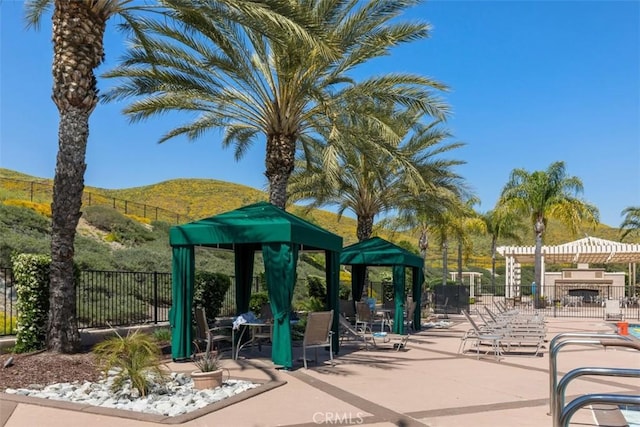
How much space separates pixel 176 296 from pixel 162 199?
6828 cm

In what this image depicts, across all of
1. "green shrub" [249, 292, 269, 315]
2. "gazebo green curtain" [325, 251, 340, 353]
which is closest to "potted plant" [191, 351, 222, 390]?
"gazebo green curtain" [325, 251, 340, 353]

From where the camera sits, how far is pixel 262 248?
10211mm

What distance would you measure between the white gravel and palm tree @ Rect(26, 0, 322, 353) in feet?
6.74

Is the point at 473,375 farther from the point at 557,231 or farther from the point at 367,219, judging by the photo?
the point at 557,231

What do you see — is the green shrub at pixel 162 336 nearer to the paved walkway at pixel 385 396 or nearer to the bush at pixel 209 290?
the bush at pixel 209 290

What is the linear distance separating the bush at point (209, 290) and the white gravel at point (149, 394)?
17.3 ft

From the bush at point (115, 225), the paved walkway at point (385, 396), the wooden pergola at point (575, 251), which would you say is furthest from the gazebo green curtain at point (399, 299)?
the wooden pergola at point (575, 251)

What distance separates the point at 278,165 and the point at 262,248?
4.50m

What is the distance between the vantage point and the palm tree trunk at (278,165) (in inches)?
566

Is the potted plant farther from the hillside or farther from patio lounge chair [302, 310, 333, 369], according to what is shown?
the hillside

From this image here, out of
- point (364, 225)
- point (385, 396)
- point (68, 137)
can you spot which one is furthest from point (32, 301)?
point (364, 225)

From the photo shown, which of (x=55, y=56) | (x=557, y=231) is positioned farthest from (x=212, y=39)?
(x=557, y=231)

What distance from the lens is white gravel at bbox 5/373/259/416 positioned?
22.0 ft

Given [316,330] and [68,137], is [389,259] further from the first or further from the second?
[68,137]
